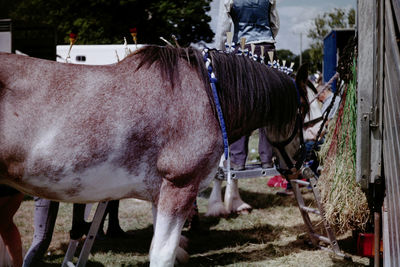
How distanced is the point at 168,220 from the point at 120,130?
56cm

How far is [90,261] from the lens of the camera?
3654 millimetres

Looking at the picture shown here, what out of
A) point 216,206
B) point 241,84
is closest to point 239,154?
point 216,206

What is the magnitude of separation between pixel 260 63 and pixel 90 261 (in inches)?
92.0

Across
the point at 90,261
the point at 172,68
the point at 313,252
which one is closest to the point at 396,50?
the point at 172,68

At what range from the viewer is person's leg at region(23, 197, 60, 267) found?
3008 mm

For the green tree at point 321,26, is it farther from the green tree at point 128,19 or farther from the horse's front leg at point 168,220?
the horse's front leg at point 168,220

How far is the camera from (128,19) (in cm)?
1945

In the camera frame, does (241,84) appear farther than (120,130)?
Yes

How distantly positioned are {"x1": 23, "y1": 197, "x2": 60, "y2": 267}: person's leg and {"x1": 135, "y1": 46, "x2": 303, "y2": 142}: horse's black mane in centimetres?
154

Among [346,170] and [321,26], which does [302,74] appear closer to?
[346,170]

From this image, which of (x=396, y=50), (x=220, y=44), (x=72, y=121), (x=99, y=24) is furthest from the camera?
(x=99, y=24)

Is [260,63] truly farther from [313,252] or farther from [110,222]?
[110,222]

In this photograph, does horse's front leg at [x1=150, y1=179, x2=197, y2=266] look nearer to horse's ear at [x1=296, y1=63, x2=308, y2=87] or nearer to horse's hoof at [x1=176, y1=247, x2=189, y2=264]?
horse's ear at [x1=296, y1=63, x2=308, y2=87]

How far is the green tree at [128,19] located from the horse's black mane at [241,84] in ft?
50.9
